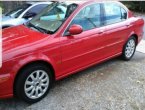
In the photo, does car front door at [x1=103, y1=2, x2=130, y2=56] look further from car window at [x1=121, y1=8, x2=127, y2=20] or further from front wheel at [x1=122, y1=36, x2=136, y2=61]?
front wheel at [x1=122, y1=36, x2=136, y2=61]

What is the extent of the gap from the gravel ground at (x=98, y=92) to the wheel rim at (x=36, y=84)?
16 centimetres

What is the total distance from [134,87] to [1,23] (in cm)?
519

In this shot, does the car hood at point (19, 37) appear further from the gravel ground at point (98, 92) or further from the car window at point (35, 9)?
the car window at point (35, 9)

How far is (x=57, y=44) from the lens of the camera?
4.21m

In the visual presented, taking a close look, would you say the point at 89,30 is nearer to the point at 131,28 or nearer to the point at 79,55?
the point at 79,55

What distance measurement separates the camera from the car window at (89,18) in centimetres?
468

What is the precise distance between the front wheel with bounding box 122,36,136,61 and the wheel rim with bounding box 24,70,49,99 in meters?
2.52

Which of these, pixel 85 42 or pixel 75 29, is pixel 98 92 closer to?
pixel 85 42

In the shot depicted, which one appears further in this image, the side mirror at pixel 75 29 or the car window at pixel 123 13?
the car window at pixel 123 13

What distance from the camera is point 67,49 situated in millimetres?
4383

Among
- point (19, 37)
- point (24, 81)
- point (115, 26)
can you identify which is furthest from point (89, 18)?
point (24, 81)

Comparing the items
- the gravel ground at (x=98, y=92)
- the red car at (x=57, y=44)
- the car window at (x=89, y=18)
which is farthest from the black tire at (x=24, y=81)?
the car window at (x=89, y=18)

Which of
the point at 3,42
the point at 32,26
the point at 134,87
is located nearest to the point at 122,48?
the point at 134,87

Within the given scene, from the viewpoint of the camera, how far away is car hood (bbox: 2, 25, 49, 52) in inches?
153
